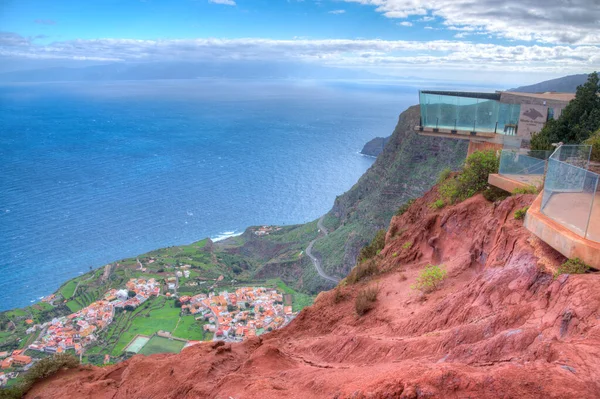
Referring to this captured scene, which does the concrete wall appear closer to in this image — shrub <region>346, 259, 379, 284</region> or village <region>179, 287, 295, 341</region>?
shrub <region>346, 259, 379, 284</region>

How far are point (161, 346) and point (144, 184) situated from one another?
206 feet

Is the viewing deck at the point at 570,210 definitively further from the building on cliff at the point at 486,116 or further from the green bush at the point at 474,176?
the building on cliff at the point at 486,116

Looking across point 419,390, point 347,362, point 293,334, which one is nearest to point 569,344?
point 419,390

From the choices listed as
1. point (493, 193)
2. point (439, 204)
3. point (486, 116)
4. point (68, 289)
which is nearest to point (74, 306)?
point (68, 289)

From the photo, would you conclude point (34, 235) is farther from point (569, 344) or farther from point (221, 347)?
point (569, 344)

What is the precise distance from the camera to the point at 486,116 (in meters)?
21.6

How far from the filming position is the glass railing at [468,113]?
21.3m

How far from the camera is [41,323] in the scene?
3947 cm

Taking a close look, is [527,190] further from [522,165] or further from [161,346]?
[161,346]

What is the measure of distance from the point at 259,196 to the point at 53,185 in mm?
41386

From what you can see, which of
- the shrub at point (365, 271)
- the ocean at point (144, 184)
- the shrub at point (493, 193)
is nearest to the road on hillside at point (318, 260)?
the ocean at point (144, 184)

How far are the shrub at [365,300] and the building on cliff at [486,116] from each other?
1182 cm

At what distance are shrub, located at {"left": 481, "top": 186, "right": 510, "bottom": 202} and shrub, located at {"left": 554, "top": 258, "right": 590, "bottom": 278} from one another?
263 inches

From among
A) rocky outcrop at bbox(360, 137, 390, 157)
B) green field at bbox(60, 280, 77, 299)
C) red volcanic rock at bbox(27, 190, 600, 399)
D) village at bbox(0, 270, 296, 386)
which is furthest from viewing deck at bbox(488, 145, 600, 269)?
rocky outcrop at bbox(360, 137, 390, 157)
